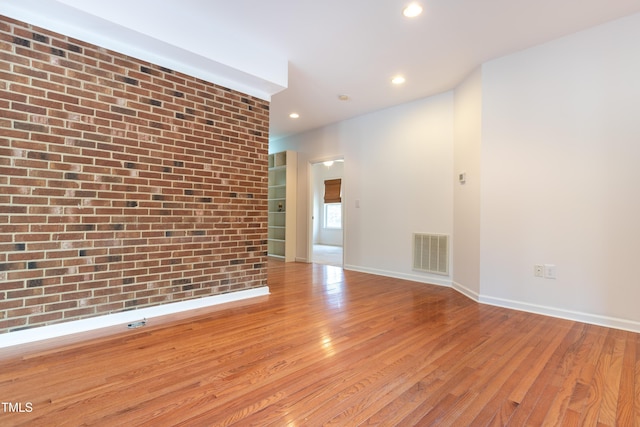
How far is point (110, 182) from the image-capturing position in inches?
93.7

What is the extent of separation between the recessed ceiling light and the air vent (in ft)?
8.56

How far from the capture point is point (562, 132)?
2.75 meters

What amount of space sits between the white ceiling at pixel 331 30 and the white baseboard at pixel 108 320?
212 centimetres

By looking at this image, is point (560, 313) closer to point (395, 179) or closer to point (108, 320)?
point (395, 179)

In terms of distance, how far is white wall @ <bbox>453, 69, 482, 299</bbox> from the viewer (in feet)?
10.8

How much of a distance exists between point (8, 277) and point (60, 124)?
1.08 m

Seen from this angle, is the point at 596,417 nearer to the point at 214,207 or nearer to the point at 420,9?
the point at 420,9

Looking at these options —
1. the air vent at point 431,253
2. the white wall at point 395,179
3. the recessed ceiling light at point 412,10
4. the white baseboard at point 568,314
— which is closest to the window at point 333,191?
the white wall at point 395,179

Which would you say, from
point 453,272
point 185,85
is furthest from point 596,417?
point 185,85

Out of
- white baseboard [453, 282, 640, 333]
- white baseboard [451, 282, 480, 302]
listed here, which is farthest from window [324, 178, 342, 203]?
white baseboard [453, 282, 640, 333]

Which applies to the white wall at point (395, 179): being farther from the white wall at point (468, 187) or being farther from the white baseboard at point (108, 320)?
the white baseboard at point (108, 320)

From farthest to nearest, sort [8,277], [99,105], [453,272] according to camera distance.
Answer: [453,272]
[99,105]
[8,277]

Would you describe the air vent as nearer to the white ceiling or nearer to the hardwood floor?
the hardwood floor

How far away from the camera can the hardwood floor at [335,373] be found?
1.35 meters
